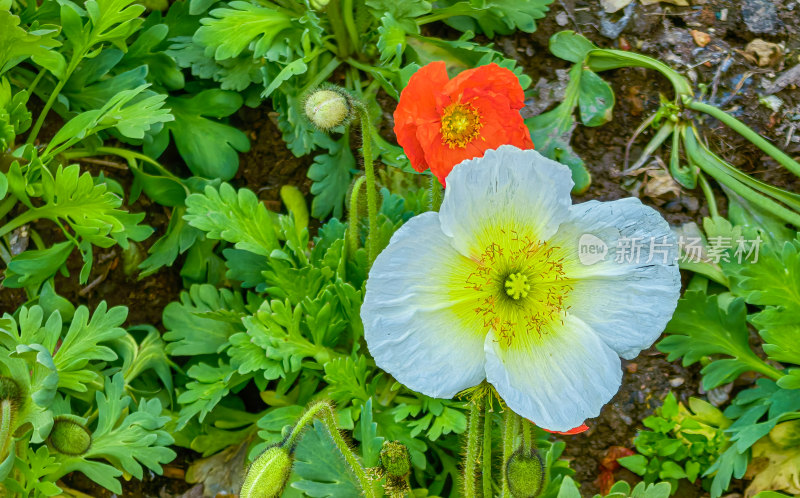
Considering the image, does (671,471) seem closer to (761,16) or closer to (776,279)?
(776,279)

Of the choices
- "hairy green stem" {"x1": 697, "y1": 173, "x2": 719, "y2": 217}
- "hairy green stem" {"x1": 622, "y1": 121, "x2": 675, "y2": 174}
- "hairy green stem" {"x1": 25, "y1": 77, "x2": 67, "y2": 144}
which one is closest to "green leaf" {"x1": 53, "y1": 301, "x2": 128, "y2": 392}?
"hairy green stem" {"x1": 25, "y1": 77, "x2": 67, "y2": 144}

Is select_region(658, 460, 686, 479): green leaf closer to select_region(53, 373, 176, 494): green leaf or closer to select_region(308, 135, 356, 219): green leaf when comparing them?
select_region(308, 135, 356, 219): green leaf

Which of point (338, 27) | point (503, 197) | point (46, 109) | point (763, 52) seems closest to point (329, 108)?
point (503, 197)

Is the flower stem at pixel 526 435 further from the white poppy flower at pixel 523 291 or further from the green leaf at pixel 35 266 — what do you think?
the green leaf at pixel 35 266

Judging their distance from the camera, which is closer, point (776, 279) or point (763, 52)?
point (776, 279)

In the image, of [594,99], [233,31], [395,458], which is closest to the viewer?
[395,458]

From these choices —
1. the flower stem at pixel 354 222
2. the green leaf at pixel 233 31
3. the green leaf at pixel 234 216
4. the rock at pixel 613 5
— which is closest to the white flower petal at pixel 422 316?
the flower stem at pixel 354 222
